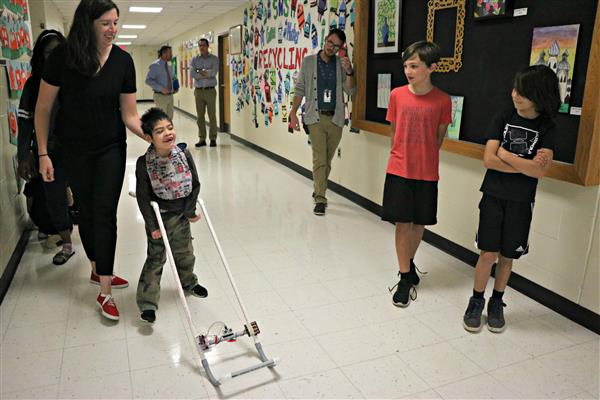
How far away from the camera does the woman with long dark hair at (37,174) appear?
2717mm

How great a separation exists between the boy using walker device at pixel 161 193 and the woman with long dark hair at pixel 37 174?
883 millimetres

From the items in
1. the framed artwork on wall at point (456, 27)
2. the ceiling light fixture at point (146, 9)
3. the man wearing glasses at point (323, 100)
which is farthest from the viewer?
the ceiling light fixture at point (146, 9)

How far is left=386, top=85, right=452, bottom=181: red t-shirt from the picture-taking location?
255cm

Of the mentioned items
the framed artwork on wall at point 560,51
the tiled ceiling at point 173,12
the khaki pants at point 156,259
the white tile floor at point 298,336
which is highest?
the tiled ceiling at point 173,12

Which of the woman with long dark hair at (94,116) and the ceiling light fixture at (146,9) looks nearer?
the woman with long dark hair at (94,116)

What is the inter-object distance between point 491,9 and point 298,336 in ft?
7.23

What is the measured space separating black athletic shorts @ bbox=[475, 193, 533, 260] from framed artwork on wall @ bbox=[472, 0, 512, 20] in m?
1.17

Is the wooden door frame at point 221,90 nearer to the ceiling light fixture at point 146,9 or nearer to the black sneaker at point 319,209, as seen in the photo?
the ceiling light fixture at point 146,9

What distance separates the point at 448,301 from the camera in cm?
275

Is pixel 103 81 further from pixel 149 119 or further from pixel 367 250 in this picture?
pixel 367 250

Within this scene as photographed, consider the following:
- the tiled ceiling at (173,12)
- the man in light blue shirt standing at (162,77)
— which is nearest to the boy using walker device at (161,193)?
the man in light blue shirt standing at (162,77)

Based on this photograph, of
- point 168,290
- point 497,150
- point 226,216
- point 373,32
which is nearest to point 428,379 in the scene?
point 497,150

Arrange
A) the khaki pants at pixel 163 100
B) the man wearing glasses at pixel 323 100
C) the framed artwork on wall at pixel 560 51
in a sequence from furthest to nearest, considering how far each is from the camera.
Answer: the khaki pants at pixel 163 100 → the man wearing glasses at pixel 323 100 → the framed artwork on wall at pixel 560 51

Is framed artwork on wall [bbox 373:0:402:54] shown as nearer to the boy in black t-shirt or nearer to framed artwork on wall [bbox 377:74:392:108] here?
framed artwork on wall [bbox 377:74:392:108]
